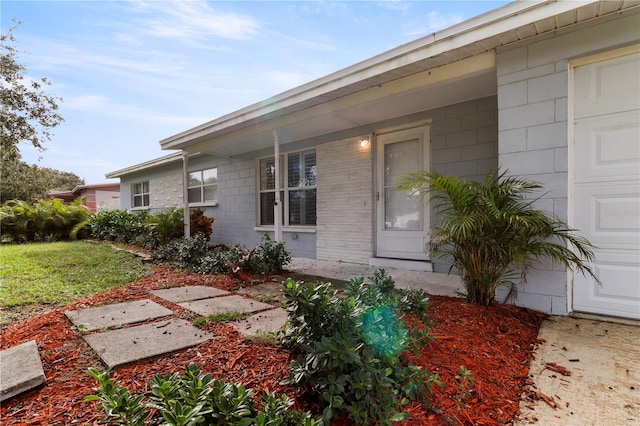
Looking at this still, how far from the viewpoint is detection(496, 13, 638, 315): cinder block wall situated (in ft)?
9.09

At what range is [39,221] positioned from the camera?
1020 centimetres

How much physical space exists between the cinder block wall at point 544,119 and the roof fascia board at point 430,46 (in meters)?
0.34

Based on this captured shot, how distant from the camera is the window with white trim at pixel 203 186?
908cm

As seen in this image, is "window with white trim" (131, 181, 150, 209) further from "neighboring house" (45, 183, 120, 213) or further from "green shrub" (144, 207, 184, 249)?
"neighboring house" (45, 183, 120, 213)

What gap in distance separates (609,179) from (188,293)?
4335 mm

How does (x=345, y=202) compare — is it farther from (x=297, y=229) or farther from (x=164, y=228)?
(x=164, y=228)

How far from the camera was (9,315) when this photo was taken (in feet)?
10.0

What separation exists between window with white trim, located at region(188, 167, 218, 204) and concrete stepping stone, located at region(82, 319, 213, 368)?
22.2 feet

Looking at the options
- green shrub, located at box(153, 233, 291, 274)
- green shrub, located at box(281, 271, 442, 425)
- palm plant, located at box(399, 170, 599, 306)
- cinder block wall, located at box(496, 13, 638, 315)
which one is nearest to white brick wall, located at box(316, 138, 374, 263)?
green shrub, located at box(153, 233, 291, 274)

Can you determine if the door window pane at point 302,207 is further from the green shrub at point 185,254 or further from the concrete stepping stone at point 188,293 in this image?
the concrete stepping stone at point 188,293

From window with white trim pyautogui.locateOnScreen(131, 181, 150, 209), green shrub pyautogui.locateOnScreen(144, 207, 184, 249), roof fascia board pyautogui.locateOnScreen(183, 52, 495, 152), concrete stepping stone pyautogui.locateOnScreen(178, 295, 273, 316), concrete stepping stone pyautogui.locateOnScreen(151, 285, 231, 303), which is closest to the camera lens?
concrete stepping stone pyautogui.locateOnScreen(178, 295, 273, 316)

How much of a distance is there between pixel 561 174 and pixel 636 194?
55 centimetres

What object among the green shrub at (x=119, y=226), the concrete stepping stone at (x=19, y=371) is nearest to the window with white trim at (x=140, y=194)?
the green shrub at (x=119, y=226)

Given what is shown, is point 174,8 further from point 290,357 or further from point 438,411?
point 438,411
